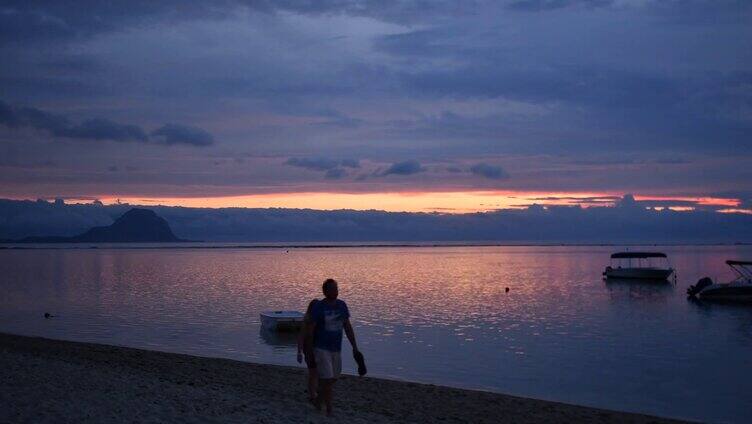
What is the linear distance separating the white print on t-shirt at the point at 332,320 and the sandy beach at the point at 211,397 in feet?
5.61

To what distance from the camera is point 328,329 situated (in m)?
12.1

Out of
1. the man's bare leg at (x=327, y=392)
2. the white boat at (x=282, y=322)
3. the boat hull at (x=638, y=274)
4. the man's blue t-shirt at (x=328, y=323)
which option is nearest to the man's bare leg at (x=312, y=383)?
the man's bare leg at (x=327, y=392)

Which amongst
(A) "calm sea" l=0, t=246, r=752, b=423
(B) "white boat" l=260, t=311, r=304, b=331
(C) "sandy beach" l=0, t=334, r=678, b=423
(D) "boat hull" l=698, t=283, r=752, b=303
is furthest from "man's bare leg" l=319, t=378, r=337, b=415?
(D) "boat hull" l=698, t=283, r=752, b=303

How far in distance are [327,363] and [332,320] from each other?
2.67ft

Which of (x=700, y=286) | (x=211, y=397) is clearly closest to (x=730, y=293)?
(x=700, y=286)

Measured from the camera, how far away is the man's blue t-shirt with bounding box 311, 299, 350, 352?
12.1 metres

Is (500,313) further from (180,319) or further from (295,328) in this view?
(180,319)

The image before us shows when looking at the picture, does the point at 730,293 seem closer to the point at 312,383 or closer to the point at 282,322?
the point at 282,322

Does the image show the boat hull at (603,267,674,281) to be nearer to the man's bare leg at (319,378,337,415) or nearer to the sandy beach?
the sandy beach

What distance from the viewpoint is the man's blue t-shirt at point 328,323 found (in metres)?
12.1

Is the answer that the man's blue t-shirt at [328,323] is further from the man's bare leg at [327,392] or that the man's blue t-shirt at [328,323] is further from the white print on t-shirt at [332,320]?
the man's bare leg at [327,392]

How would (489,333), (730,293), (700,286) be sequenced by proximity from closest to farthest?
(489,333), (730,293), (700,286)

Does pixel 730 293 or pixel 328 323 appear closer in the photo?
pixel 328 323

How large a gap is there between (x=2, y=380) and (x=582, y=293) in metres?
56.3
